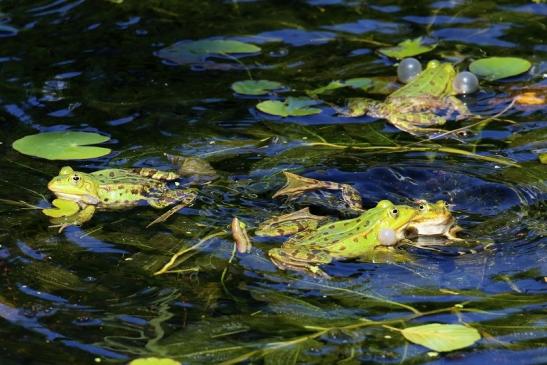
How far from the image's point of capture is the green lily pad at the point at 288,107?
729cm

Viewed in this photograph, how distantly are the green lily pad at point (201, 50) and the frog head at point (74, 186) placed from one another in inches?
100

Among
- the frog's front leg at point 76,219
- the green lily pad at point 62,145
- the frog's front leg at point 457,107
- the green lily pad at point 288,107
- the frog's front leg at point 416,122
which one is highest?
the green lily pad at point 62,145

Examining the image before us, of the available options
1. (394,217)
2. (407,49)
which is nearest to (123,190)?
(394,217)

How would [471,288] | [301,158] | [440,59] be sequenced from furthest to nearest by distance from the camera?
[440,59] < [301,158] < [471,288]

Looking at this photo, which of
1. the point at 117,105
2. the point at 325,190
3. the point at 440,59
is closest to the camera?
the point at 325,190

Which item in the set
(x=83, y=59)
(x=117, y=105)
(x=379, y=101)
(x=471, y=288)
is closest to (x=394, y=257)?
(x=471, y=288)

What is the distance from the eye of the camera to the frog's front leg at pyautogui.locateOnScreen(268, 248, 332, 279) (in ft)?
17.0

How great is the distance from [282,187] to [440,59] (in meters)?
2.78

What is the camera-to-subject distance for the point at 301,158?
662cm

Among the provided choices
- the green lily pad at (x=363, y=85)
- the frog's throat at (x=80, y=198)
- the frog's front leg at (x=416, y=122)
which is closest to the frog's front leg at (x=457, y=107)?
the frog's front leg at (x=416, y=122)

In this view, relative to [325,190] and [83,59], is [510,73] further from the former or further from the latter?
[83,59]

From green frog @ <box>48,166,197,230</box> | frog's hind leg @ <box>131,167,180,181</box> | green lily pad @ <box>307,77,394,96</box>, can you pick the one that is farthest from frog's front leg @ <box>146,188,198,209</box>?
green lily pad @ <box>307,77,394,96</box>

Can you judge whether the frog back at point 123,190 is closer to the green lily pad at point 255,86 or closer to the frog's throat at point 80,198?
the frog's throat at point 80,198

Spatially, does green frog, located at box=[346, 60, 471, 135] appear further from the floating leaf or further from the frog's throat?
the floating leaf
